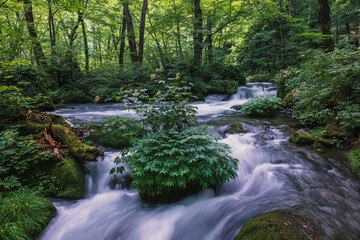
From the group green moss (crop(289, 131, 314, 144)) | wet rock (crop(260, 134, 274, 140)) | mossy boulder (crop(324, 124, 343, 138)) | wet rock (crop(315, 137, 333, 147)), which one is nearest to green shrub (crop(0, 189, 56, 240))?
wet rock (crop(260, 134, 274, 140))

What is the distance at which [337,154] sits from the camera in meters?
4.27

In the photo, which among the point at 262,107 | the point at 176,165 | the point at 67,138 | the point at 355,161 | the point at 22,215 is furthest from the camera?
the point at 262,107

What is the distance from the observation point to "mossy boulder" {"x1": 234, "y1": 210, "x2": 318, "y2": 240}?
1.93 meters

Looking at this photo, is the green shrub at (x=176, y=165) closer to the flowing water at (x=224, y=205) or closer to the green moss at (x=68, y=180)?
the flowing water at (x=224, y=205)

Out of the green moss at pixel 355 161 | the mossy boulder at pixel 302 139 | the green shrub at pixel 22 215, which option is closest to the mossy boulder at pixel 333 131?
the mossy boulder at pixel 302 139

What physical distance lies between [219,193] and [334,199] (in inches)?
71.1

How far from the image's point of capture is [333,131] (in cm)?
489

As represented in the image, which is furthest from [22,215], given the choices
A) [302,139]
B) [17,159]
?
[302,139]

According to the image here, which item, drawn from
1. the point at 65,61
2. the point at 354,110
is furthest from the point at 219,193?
the point at 65,61

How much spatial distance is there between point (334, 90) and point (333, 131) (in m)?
1.28

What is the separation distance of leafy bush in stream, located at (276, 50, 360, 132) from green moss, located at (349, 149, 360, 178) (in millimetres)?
619

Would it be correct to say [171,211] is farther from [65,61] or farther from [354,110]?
[65,61]

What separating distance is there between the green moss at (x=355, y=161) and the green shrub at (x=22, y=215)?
5.48 m

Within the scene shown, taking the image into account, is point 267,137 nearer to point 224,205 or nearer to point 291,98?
point 224,205
